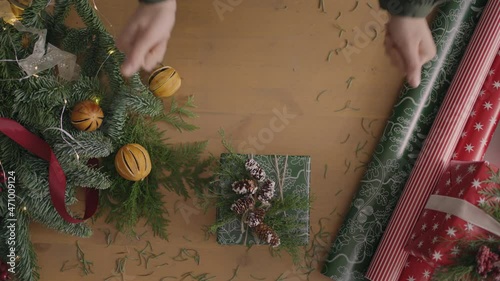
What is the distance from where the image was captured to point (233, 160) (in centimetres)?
107

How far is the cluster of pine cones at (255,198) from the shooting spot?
1.02m

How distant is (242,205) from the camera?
3.35 ft

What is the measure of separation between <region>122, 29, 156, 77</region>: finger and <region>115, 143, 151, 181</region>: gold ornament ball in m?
0.34

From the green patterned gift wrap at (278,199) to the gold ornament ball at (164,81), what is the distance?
185 millimetres

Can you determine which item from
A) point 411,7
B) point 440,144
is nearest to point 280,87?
point 440,144

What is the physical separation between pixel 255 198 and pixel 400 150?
1.14 feet

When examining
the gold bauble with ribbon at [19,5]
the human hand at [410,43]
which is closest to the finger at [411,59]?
the human hand at [410,43]

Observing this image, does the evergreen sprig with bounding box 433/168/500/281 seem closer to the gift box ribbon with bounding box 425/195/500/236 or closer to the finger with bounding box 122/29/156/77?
the gift box ribbon with bounding box 425/195/500/236

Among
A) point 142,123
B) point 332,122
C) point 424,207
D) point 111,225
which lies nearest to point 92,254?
point 111,225

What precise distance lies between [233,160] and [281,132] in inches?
5.4

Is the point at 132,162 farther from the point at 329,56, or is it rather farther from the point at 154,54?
the point at 329,56

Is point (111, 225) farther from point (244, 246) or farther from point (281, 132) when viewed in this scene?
point (281, 132)

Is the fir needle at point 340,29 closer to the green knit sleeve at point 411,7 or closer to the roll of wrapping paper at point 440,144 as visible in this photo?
the roll of wrapping paper at point 440,144

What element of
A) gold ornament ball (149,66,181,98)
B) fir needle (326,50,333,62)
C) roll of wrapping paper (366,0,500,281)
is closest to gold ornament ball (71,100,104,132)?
gold ornament ball (149,66,181,98)
